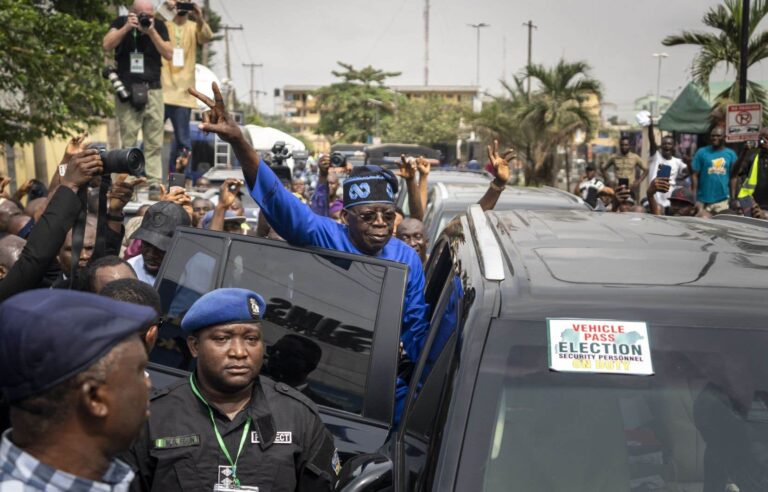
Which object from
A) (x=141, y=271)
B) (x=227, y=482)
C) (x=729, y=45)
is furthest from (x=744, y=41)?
(x=227, y=482)

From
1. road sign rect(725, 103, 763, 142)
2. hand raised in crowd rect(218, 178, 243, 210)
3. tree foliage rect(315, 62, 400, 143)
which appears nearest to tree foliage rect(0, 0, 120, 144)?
hand raised in crowd rect(218, 178, 243, 210)

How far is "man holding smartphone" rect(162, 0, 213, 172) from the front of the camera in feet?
36.9

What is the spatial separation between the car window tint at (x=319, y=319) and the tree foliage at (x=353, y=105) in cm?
7732

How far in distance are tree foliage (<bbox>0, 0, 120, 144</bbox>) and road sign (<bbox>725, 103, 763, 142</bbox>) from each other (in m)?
7.67

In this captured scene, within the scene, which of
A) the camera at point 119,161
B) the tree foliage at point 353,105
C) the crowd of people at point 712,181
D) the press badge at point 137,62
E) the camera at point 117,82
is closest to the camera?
the camera at point 119,161

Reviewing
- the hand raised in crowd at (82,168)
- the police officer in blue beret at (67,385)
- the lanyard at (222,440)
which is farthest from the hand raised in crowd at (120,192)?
the police officer in blue beret at (67,385)

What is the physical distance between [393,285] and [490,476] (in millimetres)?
1691

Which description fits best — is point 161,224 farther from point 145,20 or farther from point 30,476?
point 30,476

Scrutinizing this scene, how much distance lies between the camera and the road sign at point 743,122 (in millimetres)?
12445

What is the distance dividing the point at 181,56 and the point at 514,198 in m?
4.47

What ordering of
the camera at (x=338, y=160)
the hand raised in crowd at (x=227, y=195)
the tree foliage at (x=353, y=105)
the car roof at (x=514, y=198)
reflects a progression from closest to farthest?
the hand raised in crowd at (x=227, y=195) < the car roof at (x=514, y=198) < the camera at (x=338, y=160) < the tree foliage at (x=353, y=105)

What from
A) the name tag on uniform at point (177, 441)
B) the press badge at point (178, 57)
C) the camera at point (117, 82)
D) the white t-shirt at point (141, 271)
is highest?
the press badge at point (178, 57)

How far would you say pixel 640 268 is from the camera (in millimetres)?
3127

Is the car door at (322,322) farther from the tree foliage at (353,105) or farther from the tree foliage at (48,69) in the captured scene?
the tree foliage at (353,105)
